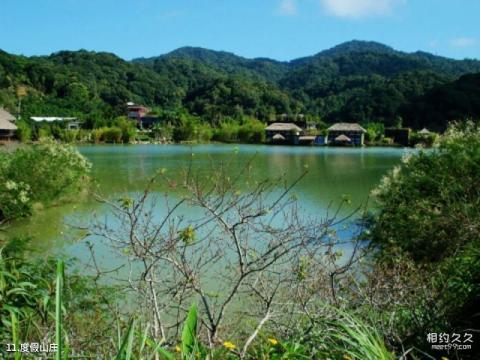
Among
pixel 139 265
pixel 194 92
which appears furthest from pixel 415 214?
pixel 194 92

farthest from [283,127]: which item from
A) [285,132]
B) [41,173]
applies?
[41,173]

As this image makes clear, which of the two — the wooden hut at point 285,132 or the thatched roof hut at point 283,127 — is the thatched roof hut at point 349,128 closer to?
the wooden hut at point 285,132

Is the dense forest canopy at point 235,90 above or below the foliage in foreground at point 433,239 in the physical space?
above

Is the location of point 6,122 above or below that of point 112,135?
above

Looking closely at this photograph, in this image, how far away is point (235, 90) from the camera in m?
87.9

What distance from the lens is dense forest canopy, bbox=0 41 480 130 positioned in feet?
220

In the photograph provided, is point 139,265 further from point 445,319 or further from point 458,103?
point 458,103

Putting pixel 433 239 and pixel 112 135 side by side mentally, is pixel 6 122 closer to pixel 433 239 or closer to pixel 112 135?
pixel 433 239

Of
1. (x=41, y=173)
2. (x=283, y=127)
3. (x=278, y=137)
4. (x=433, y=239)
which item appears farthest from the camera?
(x=283, y=127)

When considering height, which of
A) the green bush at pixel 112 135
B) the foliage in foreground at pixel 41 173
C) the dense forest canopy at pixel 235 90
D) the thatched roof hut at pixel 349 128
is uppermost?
the dense forest canopy at pixel 235 90

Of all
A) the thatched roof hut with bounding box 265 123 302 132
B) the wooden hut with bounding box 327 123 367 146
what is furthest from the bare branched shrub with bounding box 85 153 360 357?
the thatched roof hut with bounding box 265 123 302 132

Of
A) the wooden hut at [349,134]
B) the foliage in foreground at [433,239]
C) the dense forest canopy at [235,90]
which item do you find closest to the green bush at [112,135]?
the dense forest canopy at [235,90]

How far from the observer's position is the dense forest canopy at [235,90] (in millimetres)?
67188

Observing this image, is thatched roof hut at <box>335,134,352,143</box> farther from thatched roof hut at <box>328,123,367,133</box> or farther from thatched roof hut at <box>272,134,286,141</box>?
thatched roof hut at <box>272,134,286,141</box>
